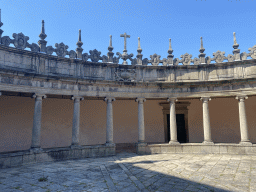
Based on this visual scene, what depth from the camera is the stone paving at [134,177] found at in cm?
767

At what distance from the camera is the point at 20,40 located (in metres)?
13.1

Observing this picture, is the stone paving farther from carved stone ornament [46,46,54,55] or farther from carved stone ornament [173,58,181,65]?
carved stone ornament [173,58,181,65]

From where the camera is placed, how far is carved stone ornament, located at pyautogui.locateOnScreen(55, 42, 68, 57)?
47.2ft

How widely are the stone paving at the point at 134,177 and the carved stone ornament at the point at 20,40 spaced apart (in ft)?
25.3

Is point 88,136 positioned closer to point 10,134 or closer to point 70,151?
point 70,151

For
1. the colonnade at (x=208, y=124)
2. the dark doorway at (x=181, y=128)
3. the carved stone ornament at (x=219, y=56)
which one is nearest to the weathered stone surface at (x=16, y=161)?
the colonnade at (x=208, y=124)

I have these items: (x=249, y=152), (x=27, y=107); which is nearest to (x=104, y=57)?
(x=27, y=107)

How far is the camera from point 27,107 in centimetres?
1548

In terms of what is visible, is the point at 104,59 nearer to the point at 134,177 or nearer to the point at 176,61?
the point at 176,61

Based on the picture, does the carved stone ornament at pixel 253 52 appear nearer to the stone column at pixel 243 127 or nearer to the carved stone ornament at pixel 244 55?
the carved stone ornament at pixel 244 55

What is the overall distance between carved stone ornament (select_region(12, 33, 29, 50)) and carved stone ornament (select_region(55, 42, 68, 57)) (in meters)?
2.02

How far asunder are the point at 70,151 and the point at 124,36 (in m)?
10.2

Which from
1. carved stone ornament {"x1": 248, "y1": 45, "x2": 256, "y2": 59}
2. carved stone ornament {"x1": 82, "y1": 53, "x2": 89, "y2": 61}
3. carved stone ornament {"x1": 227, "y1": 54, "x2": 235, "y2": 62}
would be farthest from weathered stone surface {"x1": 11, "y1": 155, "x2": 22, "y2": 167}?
carved stone ornament {"x1": 248, "y1": 45, "x2": 256, "y2": 59}

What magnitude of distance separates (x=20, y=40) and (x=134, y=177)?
11.3 meters
